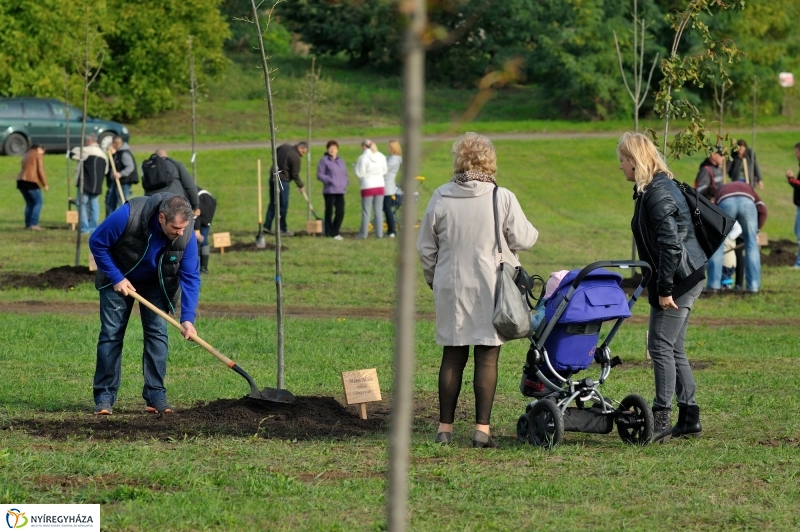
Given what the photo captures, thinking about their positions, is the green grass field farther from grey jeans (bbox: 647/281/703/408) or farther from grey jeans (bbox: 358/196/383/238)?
grey jeans (bbox: 358/196/383/238)

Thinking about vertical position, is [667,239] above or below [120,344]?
above

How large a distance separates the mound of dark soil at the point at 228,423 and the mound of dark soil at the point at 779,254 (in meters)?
14.1

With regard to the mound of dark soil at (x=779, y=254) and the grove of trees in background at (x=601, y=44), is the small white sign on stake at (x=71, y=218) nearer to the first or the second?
the mound of dark soil at (x=779, y=254)

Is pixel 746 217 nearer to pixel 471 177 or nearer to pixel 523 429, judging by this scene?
pixel 523 429

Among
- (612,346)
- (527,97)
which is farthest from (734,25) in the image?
(612,346)

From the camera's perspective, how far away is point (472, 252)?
723cm

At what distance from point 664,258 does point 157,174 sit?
891 cm

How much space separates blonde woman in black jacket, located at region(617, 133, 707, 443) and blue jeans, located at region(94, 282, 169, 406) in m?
3.38

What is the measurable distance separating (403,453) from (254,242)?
1920 cm

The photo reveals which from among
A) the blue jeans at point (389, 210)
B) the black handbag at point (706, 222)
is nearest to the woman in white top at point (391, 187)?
the blue jeans at point (389, 210)

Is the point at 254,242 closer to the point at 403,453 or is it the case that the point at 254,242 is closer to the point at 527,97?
the point at 403,453

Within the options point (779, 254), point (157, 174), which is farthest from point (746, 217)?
point (157, 174)

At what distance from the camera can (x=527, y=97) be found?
4978 cm

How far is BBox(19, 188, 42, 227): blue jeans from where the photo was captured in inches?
939
